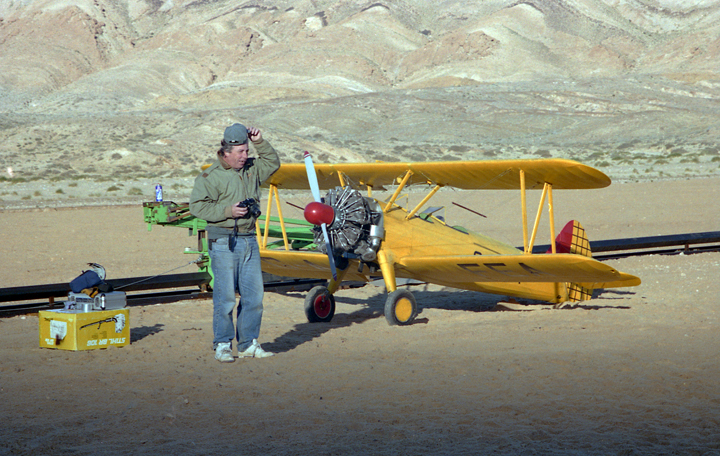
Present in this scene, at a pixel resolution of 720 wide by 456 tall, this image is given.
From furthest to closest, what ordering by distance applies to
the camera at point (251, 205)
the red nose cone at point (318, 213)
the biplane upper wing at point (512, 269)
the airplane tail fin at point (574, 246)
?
the airplane tail fin at point (574, 246) < the biplane upper wing at point (512, 269) < the red nose cone at point (318, 213) < the camera at point (251, 205)

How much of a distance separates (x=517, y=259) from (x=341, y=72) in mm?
102265

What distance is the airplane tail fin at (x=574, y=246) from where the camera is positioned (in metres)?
11.4

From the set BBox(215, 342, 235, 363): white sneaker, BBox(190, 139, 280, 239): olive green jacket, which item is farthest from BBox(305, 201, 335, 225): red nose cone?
BBox(215, 342, 235, 363): white sneaker

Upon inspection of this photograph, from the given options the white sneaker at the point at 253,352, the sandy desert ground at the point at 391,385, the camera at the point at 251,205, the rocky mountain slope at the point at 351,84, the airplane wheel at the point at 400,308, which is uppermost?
the rocky mountain slope at the point at 351,84

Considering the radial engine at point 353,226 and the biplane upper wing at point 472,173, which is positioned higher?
the biplane upper wing at point 472,173

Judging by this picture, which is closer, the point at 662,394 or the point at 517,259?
the point at 662,394

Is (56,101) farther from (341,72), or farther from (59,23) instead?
(341,72)

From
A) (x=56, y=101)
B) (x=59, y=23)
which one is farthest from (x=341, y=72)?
(x=59, y=23)

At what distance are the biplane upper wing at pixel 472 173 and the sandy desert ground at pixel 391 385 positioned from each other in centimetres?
187

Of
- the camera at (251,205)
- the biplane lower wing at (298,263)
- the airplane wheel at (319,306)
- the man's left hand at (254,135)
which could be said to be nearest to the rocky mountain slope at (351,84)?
the biplane lower wing at (298,263)

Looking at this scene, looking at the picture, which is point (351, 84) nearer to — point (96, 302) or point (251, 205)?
point (96, 302)

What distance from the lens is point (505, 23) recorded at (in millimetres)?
117938

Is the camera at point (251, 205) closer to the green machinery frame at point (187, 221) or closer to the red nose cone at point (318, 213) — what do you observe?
the red nose cone at point (318, 213)

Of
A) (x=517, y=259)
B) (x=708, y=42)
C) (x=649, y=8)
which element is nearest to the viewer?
(x=517, y=259)
